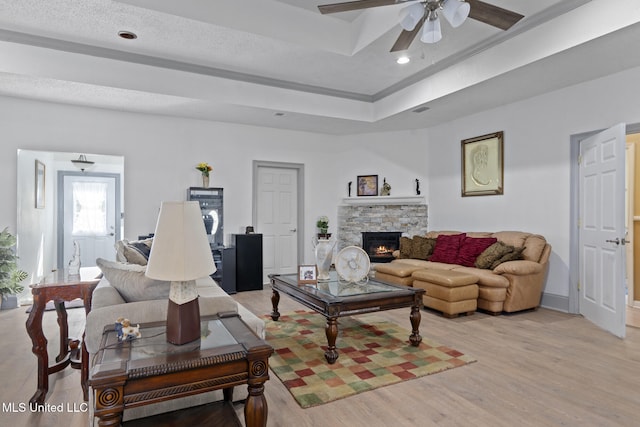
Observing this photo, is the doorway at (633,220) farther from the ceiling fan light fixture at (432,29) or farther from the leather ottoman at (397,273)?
the ceiling fan light fixture at (432,29)

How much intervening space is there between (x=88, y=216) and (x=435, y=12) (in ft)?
17.1

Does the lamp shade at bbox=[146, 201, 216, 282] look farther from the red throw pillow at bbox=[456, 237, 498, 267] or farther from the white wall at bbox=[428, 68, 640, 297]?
the white wall at bbox=[428, 68, 640, 297]

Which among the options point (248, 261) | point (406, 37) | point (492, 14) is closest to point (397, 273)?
point (248, 261)

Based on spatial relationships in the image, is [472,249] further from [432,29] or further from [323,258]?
[432,29]

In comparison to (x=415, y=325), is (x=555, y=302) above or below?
below

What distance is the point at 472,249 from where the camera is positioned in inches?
202

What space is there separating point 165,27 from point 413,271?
4.00 meters

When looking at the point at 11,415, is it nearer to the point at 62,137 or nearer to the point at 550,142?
the point at 62,137

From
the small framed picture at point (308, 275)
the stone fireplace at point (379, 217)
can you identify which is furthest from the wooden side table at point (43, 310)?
the stone fireplace at point (379, 217)

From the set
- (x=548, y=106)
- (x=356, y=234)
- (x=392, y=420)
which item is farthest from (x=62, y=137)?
(x=548, y=106)

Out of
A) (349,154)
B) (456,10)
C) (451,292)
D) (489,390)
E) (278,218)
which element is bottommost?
(489,390)

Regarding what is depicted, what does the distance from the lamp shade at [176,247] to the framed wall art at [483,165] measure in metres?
4.97

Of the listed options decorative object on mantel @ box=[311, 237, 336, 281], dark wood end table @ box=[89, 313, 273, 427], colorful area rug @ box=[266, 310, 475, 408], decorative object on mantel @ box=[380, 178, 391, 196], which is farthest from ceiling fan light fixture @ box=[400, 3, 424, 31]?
decorative object on mantel @ box=[380, 178, 391, 196]

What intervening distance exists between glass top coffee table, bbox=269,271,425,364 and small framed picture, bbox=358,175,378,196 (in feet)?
11.2
